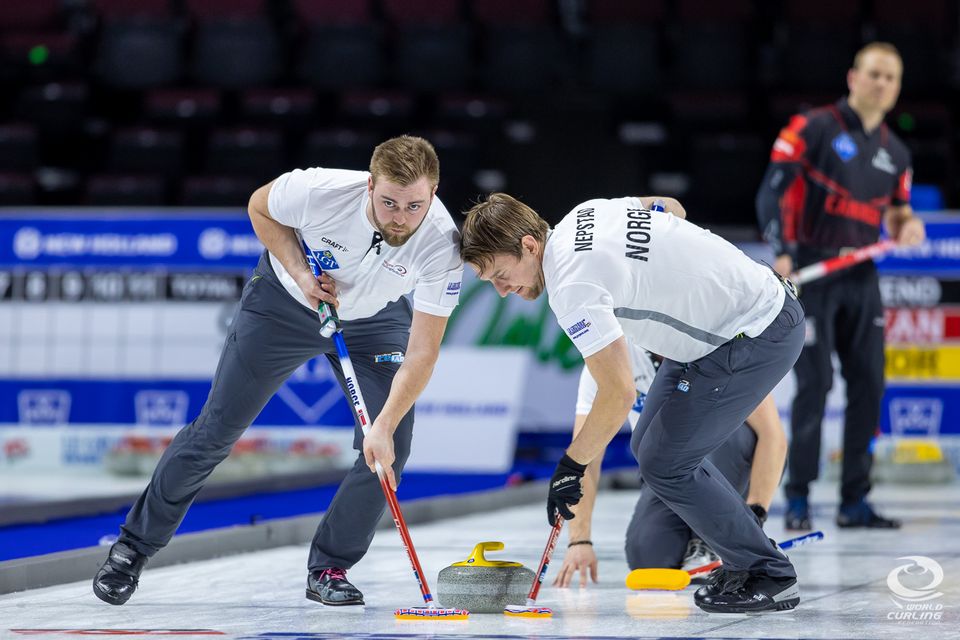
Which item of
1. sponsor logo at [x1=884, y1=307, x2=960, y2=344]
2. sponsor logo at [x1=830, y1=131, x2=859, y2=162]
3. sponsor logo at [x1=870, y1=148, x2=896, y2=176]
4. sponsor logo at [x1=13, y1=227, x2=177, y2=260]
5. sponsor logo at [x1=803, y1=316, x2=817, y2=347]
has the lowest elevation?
sponsor logo at [x1=884, y1=307, x2=960, y2=344]

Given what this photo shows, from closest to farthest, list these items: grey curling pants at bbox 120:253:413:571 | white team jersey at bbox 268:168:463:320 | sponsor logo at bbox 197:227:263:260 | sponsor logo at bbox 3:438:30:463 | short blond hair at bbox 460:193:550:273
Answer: short blond hair at bbox 460:193:550:273, white team jersey at bbox 268:168:463:320, grey curling pants at bbox 120:253:413:571, sponsor logo at bbox 3:438:30:463, sponsor logo at bbox 197:227:263:260

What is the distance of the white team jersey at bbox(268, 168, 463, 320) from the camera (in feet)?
11.7

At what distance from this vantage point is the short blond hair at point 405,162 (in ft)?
11.1

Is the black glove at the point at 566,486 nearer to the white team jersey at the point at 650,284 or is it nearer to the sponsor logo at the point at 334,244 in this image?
the white team jersey at the point at 650,284

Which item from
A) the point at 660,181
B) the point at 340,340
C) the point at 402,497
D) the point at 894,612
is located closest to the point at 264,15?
the point at 660,181

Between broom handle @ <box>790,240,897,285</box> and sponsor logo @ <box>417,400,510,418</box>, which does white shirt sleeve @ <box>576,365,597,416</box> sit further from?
sponsor logo @ <box>417,400,510,418</box>

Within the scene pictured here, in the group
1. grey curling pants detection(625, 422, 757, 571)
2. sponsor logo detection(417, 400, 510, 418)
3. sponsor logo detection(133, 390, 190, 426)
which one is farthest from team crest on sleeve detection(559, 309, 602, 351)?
sponsor logo detection(133, 390, 190, 426)

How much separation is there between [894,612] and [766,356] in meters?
0.70

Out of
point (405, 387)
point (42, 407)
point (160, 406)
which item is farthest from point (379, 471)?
point (42, 407)

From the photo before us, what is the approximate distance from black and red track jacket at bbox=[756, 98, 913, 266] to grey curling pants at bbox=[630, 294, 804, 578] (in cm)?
238

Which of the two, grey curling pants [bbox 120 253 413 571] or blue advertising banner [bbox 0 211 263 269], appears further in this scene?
blue advertising banner [bbox 0 211 263 269]

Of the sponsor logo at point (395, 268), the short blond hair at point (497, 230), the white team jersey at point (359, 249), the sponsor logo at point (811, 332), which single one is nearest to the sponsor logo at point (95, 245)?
the sponsor logo at point (811, 332)

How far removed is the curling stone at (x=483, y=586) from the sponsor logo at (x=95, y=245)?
4.87m

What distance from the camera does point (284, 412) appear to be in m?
7.76
